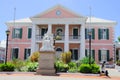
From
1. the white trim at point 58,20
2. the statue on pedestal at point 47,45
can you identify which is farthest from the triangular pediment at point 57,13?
the statue on pedestal at point 47,45

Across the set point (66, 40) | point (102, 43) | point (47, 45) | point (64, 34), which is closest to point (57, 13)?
point (64, 34)

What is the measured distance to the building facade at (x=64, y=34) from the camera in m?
36.3

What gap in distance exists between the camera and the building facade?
1431 inches

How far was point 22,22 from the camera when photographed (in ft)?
129

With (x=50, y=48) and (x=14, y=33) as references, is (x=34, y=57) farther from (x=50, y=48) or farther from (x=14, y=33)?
(x=14, y=33)

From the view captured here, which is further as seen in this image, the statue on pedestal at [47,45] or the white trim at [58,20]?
the white trim at [58,20]

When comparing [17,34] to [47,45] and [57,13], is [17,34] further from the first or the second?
[47,45]

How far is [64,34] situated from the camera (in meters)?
37.8

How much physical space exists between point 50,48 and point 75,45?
1877 cm

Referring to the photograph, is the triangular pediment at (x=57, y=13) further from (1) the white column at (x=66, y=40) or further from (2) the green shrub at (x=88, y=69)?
(2) the green shrub at (x=88, y=69)

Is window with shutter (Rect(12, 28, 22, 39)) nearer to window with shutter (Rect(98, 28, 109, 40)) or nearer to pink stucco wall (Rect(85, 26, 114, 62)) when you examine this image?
pink stucco wall (Rect(85, 26, 114, 62))

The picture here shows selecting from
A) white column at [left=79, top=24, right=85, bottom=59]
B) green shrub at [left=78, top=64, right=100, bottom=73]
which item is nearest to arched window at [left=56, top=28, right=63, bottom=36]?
white column at [left=79, top=24, right=85, bottom=59]

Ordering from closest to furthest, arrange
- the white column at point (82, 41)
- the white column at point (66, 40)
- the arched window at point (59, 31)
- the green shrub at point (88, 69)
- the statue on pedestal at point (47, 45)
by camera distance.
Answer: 1. the statue on pedestal at point (47, 45)
2. the green shrub at point (88, 69)
3. the white column at point (82, 41)
4. the white column at point (66, 40)
5. the arched window at point (59, 31)

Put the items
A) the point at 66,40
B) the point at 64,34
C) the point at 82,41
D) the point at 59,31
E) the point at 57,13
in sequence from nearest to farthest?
the point at 82,41 < the point at 66,40 < the point at 57,13 < the point at 64,34 < the point at 59,31
